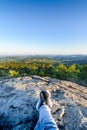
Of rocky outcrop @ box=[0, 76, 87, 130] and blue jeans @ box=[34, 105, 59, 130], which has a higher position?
blue jeans @ box=[34, 105, 59, 130]

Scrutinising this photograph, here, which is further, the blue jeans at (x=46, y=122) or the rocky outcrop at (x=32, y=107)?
the rocky outcrop at (x=32, y=107)

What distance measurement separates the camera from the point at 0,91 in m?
6.57

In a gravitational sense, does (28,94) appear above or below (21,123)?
above

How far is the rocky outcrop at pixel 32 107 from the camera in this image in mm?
4602

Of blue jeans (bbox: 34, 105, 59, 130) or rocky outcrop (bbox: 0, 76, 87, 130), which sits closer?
blue jeans (bbox: 34, 105, 59, 130)

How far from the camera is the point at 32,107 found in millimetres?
5113

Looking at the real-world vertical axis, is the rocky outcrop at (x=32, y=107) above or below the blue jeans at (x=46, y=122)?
below

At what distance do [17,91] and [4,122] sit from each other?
1.33 m

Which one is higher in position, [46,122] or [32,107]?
[46,122]

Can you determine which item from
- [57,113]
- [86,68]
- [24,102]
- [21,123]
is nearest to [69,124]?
[57,113]

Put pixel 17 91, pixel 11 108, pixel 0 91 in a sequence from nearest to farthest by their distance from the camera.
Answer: pixel 11 108 → pixel 17 91 → pixel 0 91

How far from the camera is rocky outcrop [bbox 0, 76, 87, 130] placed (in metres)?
4.60

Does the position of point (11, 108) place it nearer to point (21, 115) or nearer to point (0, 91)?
point (21, 115)

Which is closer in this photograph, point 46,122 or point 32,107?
point 46,122
